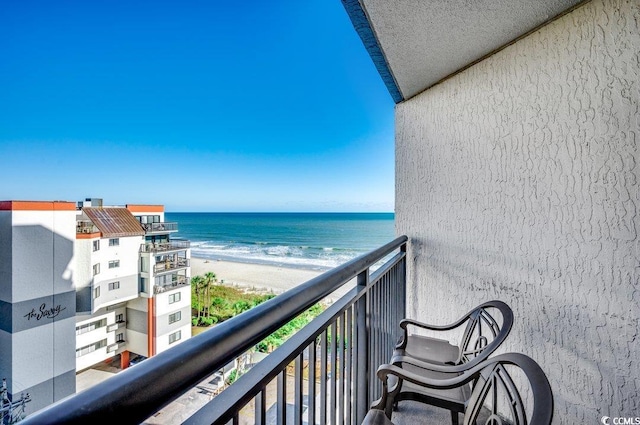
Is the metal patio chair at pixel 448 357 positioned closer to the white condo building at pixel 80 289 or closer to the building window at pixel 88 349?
the white condo building at pixel 80 289

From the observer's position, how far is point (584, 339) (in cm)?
126

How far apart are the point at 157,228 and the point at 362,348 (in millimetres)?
10649

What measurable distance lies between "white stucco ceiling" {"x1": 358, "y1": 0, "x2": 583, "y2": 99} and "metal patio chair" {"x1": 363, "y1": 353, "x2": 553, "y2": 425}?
128 centimetres

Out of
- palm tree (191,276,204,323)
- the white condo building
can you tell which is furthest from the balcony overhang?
palm tree (191,276,204,323)

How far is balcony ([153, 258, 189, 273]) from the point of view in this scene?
10484mm

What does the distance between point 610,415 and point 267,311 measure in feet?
5.05

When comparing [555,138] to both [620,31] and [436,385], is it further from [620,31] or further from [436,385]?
[436,385]

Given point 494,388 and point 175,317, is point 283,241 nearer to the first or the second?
point 175,317

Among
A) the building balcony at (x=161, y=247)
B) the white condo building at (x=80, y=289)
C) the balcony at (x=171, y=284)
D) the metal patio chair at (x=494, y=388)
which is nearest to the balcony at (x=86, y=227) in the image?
the white condo building at (x=80, y=289)

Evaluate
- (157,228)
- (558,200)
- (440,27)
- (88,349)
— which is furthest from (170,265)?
(558,200)

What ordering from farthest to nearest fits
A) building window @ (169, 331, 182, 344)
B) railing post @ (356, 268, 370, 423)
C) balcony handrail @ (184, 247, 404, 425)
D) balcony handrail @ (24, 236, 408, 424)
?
building window @ (169, 331, 182, 344), railing post @ (356, 268, 370, 423), balcony handrail @ (184, 247, 404, 425), balcony handrail @ (24, 236, 408, 424)

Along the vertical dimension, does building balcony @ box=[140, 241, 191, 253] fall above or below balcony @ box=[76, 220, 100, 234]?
below

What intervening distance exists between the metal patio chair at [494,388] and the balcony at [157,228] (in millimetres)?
9766

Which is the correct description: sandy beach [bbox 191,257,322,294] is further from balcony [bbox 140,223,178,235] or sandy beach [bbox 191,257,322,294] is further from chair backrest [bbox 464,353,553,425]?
chair backrest [bbox 464,353,553,425]
